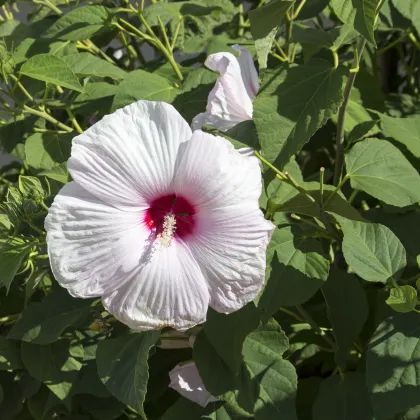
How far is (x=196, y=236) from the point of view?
0.92 meters

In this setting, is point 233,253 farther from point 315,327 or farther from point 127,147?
point 315,327

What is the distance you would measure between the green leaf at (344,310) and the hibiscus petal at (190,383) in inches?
9.1

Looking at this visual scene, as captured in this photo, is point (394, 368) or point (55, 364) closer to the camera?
point (394, 368)

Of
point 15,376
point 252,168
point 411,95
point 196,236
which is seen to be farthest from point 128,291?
point 411,95

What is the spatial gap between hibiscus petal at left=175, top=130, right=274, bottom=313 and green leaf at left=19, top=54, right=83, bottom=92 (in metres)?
0.35

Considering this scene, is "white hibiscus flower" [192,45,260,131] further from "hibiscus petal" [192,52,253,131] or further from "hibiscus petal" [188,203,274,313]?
"hibiscus petal" [188,203,274,313]

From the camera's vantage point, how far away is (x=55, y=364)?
129cm

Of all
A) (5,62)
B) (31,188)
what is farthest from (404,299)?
(5,62)

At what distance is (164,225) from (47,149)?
492 mm

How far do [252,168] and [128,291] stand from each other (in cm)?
22

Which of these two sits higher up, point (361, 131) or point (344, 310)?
point (361, 131)

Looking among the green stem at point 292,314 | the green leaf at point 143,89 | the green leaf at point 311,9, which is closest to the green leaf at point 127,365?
the green stem at point 292,314

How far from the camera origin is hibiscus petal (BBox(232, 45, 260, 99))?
111 cm

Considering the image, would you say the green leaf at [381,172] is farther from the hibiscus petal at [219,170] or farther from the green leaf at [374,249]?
the hibiscus petal at [219,170]
